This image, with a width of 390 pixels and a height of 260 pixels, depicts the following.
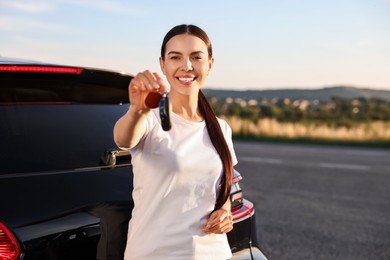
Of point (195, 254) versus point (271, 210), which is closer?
point (195, 254)

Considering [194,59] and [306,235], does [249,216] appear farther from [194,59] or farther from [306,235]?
[306,235]

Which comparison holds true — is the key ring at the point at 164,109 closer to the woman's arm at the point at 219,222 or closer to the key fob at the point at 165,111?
the key fob at the point at 165,111

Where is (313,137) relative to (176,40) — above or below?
below

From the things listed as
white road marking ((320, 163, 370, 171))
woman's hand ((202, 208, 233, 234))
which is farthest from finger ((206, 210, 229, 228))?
white road marking ((320, 163, 370, 171))

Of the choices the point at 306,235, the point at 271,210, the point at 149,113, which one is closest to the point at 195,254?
the point at 149,113

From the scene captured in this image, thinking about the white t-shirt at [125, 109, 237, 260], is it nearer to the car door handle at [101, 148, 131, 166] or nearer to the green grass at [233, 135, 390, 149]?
the car door handle at [101, 148, 131, 166]

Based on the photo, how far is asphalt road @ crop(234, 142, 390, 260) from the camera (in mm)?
5383

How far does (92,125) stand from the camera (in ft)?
7.75

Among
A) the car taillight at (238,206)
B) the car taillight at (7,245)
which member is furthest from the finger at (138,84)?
the car taillight at (238,206)

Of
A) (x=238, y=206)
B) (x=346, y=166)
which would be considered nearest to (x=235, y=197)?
(x=238, y=206)

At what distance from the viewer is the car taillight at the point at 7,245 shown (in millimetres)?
1809

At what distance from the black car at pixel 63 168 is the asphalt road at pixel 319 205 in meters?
1.95

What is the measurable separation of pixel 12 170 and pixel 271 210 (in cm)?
530

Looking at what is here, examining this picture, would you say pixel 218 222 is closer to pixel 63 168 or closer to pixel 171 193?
pixel 171 193
